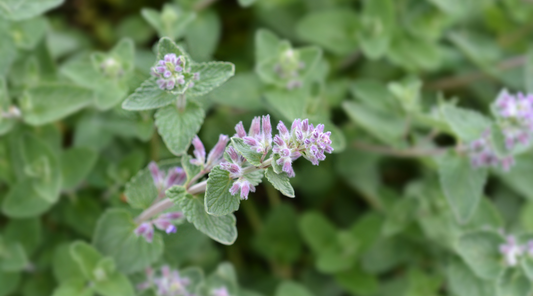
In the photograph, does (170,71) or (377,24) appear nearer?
(170,71)

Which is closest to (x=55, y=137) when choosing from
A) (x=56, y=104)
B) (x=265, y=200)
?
(x=56, y=104)

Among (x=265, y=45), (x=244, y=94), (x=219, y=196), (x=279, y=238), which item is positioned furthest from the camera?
(x=279, y=238)

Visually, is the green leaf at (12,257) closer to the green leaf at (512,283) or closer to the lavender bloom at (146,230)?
the lavender bloom at (146,230)

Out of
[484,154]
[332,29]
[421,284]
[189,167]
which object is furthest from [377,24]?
[189,167]

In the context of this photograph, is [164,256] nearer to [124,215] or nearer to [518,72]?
[124,215]

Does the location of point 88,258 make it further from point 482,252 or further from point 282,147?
point 482,252

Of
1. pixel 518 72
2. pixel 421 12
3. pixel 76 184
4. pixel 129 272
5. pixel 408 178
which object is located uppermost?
pixel 518 72
